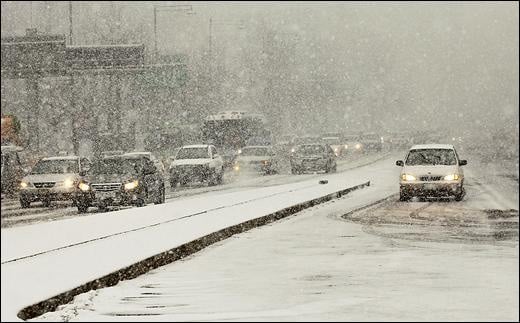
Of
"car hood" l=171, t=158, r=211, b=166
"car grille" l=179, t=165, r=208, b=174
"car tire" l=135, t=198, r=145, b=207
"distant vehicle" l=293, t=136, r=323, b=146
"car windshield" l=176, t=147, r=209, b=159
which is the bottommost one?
"distant vehicle" l=293, t=136, r=323, b=146

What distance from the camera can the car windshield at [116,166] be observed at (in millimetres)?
29500

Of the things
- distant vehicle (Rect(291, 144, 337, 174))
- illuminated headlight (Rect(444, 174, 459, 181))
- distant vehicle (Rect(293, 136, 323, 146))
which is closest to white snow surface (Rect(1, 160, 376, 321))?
illuminated headlight (Rect(444, 174, 459, 181))

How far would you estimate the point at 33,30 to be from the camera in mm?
60500

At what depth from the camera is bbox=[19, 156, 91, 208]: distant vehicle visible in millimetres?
31344

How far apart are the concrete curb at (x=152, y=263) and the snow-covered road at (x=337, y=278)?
0.43 feet

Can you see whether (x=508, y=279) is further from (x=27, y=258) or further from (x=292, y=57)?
(x=292, y=57)

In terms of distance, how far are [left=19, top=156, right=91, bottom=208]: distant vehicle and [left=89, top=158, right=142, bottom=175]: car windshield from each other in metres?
1.11

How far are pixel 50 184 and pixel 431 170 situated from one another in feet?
38.8

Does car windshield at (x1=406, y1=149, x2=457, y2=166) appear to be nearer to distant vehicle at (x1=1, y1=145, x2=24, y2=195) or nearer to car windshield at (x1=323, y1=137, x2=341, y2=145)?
distant vehicle at (x1=1, y1=145, x2=24, y2=195)

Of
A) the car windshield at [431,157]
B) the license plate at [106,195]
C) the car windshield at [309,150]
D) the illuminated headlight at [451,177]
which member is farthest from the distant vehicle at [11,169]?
the car windshield at [309,150]

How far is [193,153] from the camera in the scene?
1770 inches

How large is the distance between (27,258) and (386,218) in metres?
11.2

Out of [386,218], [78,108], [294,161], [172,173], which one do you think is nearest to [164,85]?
[78,108]

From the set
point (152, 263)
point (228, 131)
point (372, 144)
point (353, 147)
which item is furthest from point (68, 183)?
point (372, 144)
